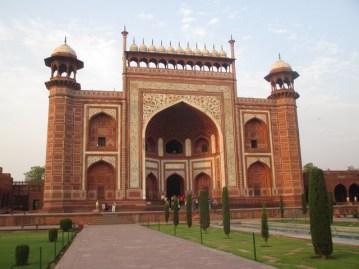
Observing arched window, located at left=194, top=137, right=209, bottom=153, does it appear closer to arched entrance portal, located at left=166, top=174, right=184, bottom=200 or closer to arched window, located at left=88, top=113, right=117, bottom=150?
arched entrance portal, located at left=166, top=174, right=184, bottom=200

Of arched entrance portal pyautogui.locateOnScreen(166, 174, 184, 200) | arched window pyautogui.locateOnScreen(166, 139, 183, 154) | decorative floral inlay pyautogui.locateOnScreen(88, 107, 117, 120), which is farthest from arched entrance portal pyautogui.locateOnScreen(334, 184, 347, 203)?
decorative floral inlay pyautogui.locateOnScreen(88, 107, 117, 120)

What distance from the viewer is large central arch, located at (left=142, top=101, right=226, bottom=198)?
25562mm

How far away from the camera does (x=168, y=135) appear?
27891 millimetres

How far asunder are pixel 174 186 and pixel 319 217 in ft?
67.3

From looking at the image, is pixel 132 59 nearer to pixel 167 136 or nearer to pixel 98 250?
pixel 167 136

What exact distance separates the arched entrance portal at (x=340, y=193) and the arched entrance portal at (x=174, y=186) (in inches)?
525

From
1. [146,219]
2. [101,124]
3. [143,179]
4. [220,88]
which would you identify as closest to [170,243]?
[146,219]

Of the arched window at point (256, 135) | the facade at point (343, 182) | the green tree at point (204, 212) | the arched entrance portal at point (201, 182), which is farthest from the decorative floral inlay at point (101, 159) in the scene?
the facade at point (343, 182)

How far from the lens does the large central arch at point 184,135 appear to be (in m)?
25.6

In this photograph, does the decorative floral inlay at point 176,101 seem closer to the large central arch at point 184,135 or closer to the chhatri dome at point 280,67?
the large central arch at point 184,135

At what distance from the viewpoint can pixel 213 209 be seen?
22.7m

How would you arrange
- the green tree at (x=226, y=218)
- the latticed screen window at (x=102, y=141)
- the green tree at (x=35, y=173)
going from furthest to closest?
the green tree at (x=35, y=173) < the latticed screen window at (x=102, y=141) < the green tree at (x=226, y=218)

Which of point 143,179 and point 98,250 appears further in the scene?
point 143,179

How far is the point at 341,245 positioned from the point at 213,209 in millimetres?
13929
